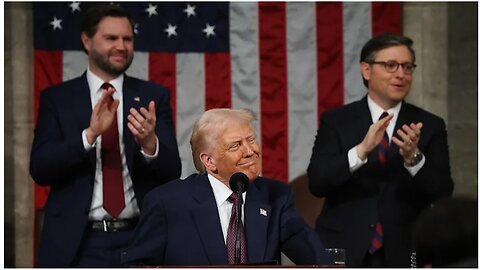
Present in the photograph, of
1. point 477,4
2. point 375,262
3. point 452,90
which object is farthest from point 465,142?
point 375,262

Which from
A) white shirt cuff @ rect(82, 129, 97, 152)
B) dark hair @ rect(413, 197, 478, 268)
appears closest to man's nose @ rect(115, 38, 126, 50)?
white shirt cuff @ rect(82, 129, 97, 152)

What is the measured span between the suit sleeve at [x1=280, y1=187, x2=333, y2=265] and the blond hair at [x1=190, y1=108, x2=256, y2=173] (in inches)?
17.4

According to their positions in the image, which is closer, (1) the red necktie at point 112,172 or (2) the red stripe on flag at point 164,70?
(1) the red necktie at point 112,172

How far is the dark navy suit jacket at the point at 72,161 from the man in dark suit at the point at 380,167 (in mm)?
843

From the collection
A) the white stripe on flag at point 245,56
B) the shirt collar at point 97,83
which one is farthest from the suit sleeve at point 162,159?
the white stripe on flag at point 245,56

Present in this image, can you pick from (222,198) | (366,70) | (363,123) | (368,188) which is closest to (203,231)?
(222,198)

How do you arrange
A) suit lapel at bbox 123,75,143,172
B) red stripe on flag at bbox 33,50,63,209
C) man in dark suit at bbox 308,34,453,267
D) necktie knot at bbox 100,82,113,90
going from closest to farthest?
man in dark suit at bbox 308,34,453,267 → suit lapel at bbox 123,75,143,172 → necktie knot at bbox 100,82,113,90 → red stripe on flag at bbox 33,50,63,209

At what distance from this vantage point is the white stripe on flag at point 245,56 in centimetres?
827

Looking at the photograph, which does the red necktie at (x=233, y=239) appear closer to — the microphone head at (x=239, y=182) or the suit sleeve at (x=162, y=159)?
the microphone head at (x=239, y=182)

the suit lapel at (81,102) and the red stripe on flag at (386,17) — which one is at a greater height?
the red stripe on flag at (386,17)

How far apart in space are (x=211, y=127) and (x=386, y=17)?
11.0ft

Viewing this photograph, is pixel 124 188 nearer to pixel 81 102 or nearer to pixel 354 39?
pixel 81 102

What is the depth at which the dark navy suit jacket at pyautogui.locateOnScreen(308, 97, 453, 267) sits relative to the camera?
6.50 meters

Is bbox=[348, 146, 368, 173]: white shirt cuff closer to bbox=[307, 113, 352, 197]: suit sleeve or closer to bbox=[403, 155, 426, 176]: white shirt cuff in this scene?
bbox=[307, 113, 352, 197]: suit sleeve
